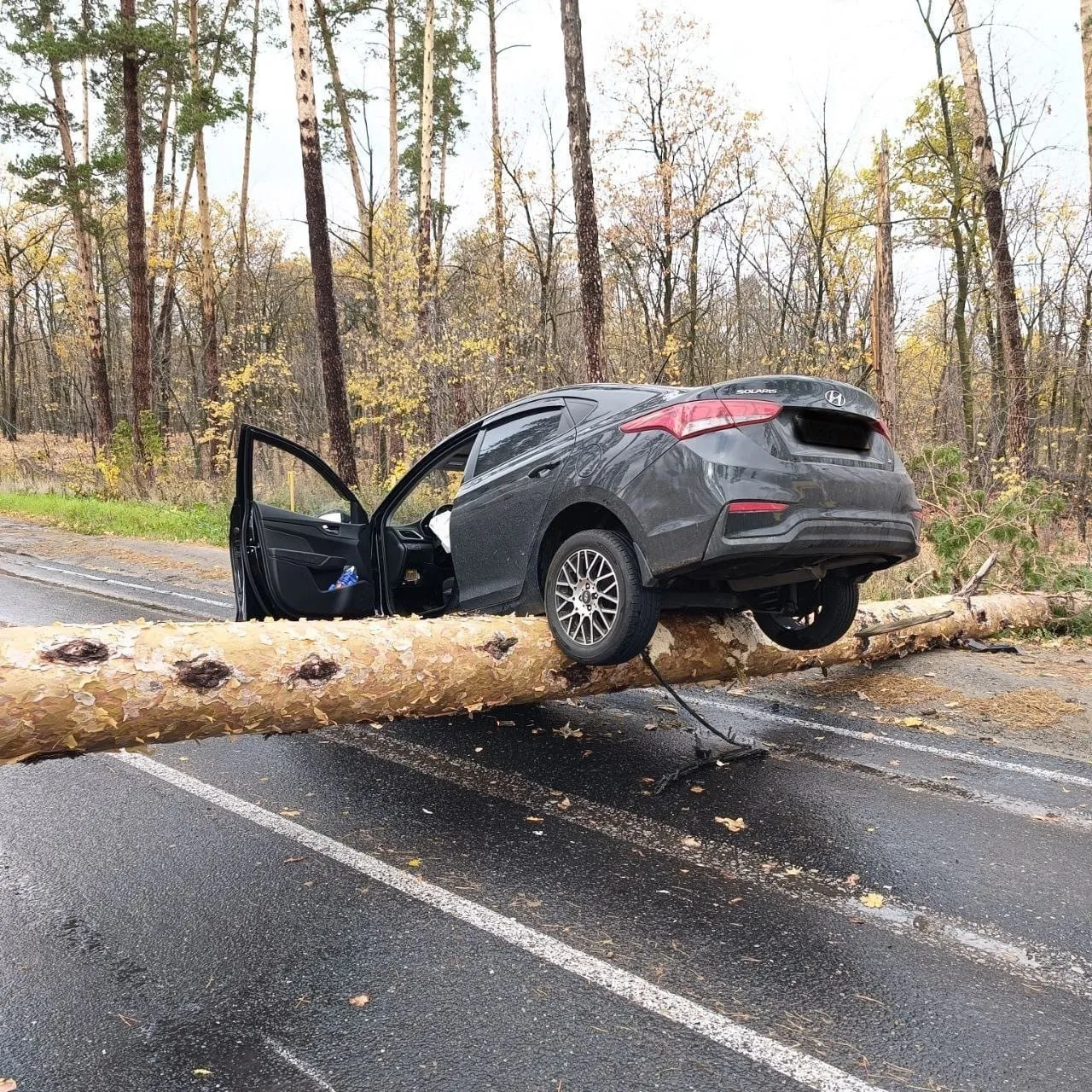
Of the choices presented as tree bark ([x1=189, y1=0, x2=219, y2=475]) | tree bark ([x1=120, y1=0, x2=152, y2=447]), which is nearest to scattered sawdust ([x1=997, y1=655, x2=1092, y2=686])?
tree bark ([x1=120, y1=0, x2=152, y2=447])

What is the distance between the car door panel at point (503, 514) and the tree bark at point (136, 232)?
1851 centimetres

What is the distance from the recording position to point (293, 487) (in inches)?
248

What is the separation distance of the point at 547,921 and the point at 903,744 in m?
2.75

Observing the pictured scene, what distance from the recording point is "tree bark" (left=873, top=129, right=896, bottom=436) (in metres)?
12.1

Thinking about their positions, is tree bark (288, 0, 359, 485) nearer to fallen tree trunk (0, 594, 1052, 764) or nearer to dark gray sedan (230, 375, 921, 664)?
dark gray sedan (230, 375, 921, 664)

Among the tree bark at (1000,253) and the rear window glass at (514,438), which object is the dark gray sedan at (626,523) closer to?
the rear window glass at (514,438)

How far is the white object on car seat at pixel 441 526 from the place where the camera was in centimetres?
574

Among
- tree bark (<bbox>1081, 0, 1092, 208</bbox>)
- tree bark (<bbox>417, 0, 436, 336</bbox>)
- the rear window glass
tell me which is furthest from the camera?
tree bark (<bbox>417, 0, 436, 336</bbox>)

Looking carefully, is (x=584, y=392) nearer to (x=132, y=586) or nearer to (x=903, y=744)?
(x=903, y=744)

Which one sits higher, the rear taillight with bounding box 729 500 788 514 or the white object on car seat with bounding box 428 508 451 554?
the rear taillight with bounding box 729 500 788 514

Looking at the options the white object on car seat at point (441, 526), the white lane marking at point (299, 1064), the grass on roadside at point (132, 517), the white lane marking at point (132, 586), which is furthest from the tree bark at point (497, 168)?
the white lane marking at point (299, 1064)

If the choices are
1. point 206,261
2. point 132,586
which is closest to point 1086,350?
point 132,586

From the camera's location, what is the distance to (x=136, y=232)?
20562 millimetres

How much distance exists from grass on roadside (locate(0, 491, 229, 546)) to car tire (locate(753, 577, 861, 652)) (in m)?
11.7
